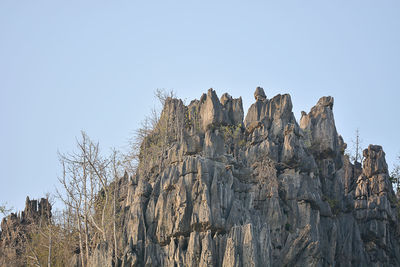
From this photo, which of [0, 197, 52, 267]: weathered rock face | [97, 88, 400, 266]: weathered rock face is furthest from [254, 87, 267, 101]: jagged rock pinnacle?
[0, 197, 52, 267]: weathered rock face

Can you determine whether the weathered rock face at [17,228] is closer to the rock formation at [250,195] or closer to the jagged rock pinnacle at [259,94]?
the rock formation at [250,195]

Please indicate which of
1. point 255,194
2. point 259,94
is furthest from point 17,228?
point 259,94

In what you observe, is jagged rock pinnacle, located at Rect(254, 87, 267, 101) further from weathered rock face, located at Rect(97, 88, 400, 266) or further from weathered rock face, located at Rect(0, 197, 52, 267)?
weathered rock face, located at Rect(0, 197, 52, 267)

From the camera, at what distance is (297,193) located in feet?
162

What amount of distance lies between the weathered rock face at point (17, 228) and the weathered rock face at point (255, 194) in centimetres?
1351

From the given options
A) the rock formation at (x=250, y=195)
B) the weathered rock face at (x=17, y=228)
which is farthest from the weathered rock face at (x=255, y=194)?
the weathered rock face at (x=17, y=228)

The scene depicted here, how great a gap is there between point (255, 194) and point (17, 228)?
2185 centimetres

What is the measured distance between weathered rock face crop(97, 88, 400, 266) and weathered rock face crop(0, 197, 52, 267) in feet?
44.3

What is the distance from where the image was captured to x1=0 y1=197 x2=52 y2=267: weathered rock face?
56500 millimetres

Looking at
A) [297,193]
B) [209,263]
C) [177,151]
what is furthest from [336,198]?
[209,263]

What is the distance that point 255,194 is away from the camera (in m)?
48.3

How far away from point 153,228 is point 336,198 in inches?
680

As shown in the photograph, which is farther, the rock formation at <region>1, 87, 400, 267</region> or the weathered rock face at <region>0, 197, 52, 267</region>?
the weathered rock face at <region>0, 197, 52, 267</region>

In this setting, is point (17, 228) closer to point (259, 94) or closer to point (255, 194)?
point (255, 194)
